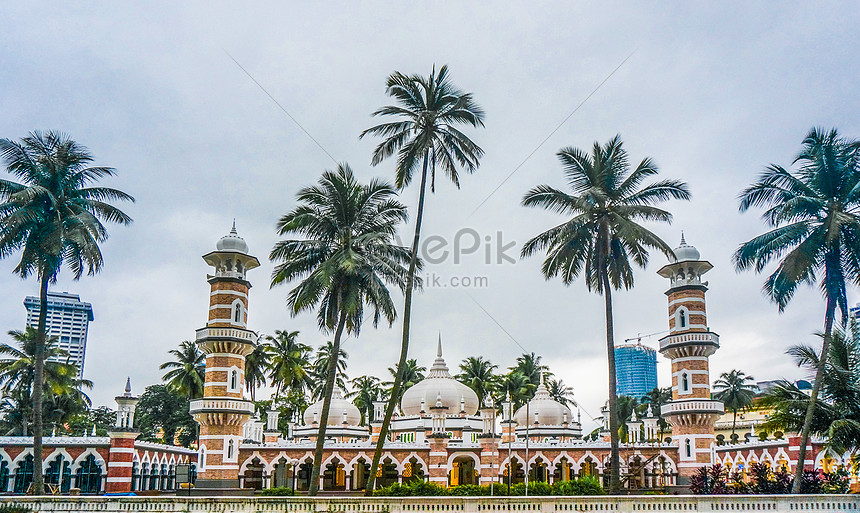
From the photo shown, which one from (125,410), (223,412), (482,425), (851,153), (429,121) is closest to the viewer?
(851,153)

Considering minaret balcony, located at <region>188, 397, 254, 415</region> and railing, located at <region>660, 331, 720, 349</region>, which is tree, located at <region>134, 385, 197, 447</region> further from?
railing, located at <region>660, 331, 720, 349</region>

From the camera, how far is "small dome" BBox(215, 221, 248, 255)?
47372 mm

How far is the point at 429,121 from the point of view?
31.5m

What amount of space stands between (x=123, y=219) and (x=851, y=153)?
28790 mm

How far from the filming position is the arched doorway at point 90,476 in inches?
1617

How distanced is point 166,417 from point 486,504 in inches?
2181

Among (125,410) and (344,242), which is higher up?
(344,242)

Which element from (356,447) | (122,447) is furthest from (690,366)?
(122,447)

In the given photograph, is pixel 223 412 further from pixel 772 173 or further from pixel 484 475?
pixel 772 173

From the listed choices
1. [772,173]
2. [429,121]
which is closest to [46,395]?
[429,121]

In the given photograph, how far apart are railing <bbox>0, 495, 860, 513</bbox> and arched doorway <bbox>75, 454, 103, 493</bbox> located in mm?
18546

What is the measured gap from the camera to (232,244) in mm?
47500

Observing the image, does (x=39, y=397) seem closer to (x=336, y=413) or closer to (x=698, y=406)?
(x=336, y=413)

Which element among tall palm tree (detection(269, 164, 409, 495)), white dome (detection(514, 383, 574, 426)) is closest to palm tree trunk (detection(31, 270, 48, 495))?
tall palm tree (detection(269, 164, 409, 495))
